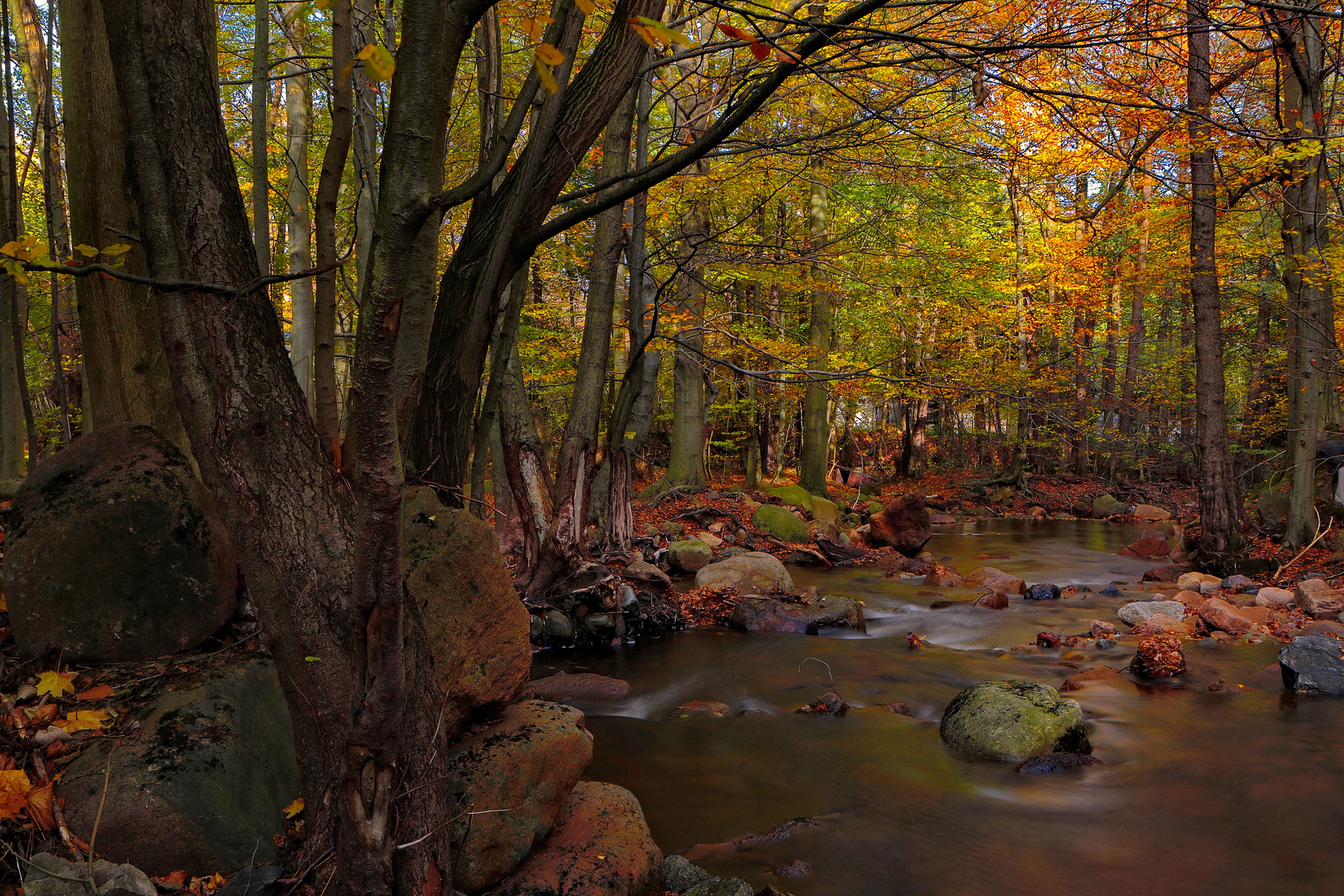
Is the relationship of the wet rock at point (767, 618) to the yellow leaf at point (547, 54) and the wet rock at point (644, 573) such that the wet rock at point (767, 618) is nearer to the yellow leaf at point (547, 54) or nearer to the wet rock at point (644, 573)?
the wet rock at point (644, 573)

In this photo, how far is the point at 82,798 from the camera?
281 cm

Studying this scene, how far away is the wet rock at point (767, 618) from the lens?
8.90 m

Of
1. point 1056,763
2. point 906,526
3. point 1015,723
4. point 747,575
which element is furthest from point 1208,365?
point 1056,763

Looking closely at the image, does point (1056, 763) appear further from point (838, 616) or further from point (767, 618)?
point (767, 618)

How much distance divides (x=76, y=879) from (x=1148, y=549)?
14.7 meters

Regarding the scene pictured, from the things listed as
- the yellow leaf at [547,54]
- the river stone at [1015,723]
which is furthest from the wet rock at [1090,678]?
the yellow leaf at [547,54]

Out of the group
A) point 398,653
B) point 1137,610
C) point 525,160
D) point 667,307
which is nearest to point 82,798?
point 398,653

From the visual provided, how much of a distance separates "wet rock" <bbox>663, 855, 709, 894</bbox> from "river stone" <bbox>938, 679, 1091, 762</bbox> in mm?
2642

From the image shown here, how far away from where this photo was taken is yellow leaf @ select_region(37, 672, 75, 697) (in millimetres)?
3125

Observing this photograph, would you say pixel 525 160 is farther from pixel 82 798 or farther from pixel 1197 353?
pixel 1197 353

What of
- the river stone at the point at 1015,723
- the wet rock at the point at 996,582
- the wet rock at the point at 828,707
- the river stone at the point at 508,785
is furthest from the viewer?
the wet rock at the point at 996,582

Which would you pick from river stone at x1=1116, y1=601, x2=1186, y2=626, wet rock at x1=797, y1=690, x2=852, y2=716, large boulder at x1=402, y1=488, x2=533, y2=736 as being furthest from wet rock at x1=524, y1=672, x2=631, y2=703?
river stone at x1=1116, y1=601, x2=1186, y2=626

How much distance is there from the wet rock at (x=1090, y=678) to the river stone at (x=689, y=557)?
17.1 ft

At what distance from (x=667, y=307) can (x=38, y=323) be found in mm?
12816
